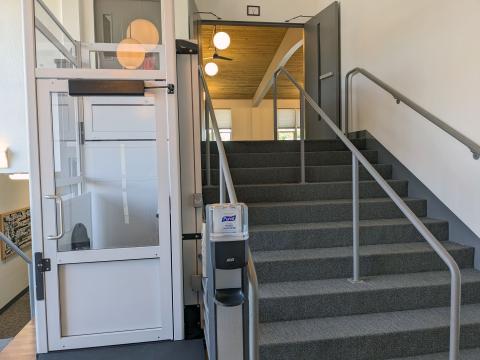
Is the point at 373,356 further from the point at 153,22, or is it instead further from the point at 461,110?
the point at 153,22

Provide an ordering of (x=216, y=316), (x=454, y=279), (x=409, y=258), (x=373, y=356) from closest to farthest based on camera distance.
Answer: (x=216, y=316), (x=454, y=279), (x=373, y=356), (x=409, y=258)

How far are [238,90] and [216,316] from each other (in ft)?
32.3

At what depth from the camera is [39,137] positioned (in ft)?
7.61

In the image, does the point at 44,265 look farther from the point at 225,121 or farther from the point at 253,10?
the point at 225,121

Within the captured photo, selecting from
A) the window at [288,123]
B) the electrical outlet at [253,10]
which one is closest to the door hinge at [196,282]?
the electrical outlet at [253,10]

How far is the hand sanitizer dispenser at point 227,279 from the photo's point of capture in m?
1.34

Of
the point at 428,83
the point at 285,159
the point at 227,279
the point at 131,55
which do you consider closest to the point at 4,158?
the point at 131,55

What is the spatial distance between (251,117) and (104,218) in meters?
8.89

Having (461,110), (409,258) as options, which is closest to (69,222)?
(409,258)

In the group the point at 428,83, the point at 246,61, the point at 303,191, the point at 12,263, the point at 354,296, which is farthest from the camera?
the point at 246,61

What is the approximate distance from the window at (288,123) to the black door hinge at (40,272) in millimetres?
9197

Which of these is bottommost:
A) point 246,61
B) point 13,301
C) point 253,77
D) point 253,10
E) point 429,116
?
point 13,301

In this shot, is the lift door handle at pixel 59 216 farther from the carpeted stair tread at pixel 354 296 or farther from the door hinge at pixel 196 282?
the carpeted stair tread at pixel 354 296

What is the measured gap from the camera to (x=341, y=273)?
8.98 ft
